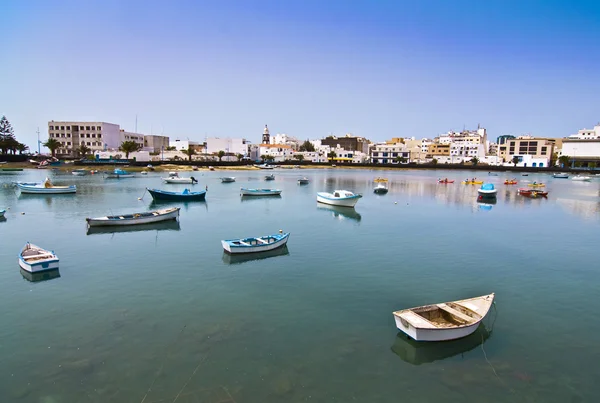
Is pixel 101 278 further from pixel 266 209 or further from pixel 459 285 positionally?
pixel 266 209

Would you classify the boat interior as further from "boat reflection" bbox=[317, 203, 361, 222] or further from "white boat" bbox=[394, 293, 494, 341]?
"boat reflection" bbox=[317, 203, 361, 222]

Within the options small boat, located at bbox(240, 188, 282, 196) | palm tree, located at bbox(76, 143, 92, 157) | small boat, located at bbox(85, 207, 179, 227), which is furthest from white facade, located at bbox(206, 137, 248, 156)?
small boat, located at bbox(85, 207, 179, 227)

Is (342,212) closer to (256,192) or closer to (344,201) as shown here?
(344,201)

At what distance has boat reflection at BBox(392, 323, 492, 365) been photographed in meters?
13.5

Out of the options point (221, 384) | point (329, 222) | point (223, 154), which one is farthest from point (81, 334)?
point (223, 154)

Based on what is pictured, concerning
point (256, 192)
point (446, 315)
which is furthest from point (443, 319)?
point (256, 192)

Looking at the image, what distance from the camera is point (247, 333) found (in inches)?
579

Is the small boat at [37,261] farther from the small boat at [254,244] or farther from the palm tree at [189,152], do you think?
the palm tree at [189,152]

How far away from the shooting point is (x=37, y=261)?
20469 millimetres

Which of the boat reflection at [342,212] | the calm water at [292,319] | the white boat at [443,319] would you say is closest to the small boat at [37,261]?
the calm water at [292,319]

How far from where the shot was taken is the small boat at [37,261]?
67.2 ft

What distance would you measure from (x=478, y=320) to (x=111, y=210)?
40894 mm

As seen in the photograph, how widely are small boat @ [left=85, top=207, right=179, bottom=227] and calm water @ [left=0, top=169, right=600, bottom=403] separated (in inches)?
66.4

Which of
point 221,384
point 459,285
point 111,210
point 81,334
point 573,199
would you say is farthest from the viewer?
point 573,199
